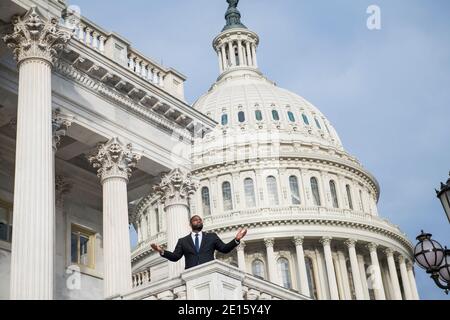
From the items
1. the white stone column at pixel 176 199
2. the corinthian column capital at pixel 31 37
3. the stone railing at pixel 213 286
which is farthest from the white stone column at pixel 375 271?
the corinthian column capital at pixel 31 37

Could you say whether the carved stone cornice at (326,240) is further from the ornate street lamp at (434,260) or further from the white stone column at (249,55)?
the ornate street lamp at (434,260)

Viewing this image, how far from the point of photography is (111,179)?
23953mm

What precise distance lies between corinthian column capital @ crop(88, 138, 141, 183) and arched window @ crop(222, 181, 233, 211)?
62.1 m

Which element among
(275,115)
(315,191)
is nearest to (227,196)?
(315,191)

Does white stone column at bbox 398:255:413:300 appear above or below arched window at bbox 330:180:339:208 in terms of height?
below

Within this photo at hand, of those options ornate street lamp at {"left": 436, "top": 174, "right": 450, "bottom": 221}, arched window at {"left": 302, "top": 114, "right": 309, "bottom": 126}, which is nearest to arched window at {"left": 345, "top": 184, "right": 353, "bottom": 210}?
arched window at {"left": 302, "top": 114, "right": 309, "bottom": 126}

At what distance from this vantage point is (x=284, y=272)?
3162 inches

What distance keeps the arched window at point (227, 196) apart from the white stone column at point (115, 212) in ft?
202

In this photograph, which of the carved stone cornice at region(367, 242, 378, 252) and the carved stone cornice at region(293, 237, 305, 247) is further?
the carved stone cornice at region(367, 242, 378, 252)

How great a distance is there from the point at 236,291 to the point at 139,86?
11.7 m

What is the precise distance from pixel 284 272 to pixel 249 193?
11.2m

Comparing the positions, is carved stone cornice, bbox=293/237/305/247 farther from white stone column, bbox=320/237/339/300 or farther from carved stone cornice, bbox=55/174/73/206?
carved stone cornice, bbox=55/174/73/206

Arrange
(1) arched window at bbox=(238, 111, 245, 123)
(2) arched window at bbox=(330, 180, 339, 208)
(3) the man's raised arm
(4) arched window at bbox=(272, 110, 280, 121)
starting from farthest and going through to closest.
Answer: (4) arched window at bbox=(272, 110, 280, 121) → (1) arched window at bbox=(238, 111, 245, 123) → (2) arched window at bbox=(330, 180, 339, 208) → (3) the man's raised arm

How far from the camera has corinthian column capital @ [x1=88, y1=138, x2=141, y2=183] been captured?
79.2 feet
